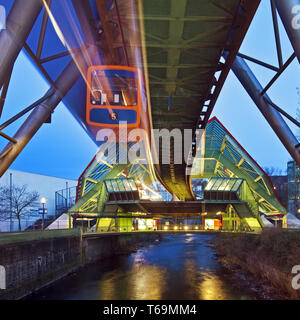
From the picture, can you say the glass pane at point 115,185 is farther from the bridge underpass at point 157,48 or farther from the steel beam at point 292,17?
the steel beam at point 292,17

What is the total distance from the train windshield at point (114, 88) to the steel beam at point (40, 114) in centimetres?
276

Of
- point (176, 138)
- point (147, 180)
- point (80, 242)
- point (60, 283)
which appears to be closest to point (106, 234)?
point (80, 242)

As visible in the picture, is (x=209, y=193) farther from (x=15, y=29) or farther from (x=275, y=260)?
(x=15, y=29)

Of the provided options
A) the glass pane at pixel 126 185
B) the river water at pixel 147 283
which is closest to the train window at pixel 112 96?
the river water at pixel 147 283

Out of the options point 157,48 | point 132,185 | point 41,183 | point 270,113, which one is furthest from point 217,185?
point 41,183

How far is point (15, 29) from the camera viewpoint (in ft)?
34.5

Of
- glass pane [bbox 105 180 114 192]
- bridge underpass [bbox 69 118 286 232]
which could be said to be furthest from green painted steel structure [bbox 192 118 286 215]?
glass pane [bbox 105 180 114 192]

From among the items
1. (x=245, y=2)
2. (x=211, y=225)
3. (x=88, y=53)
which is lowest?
(x=211, y=225)

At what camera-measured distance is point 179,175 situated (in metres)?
32.2

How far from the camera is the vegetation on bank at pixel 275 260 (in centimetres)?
1428

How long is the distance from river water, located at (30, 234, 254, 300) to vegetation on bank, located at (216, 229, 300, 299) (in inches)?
61.5

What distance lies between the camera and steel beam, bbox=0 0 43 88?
10.4 meters

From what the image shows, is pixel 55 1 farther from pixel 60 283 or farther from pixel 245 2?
pixel 60 283

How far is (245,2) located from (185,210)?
50.1 metres
